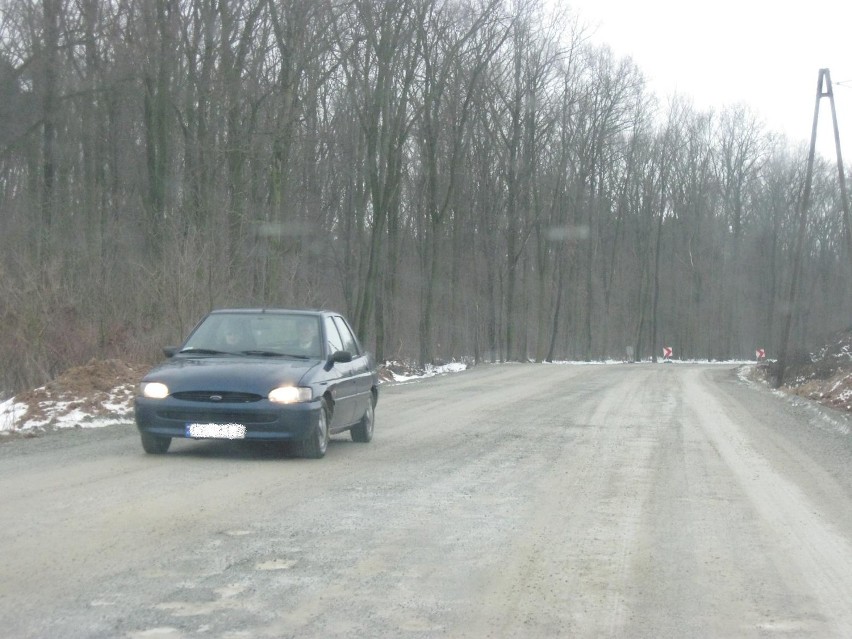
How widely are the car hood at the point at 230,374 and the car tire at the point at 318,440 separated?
0.50 metres

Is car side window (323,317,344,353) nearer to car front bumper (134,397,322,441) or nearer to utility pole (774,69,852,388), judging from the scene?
car front bumper (134,397,322,441)


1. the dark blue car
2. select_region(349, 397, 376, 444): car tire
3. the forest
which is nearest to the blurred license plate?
the dark blue car

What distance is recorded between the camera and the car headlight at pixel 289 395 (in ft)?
35.7

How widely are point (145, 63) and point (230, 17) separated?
2935mm

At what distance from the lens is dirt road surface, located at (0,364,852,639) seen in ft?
17.9

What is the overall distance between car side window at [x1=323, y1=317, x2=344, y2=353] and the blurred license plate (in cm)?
179

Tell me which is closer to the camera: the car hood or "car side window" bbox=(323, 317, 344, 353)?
the car hood

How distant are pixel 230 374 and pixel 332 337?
198cm

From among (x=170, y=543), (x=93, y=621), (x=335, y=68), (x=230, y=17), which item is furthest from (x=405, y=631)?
(x=335, y=68)

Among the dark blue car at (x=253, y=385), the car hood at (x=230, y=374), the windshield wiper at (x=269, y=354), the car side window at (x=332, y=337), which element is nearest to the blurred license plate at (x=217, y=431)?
the dark blue car at (x=253, y=385)

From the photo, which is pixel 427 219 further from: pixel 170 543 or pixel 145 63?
pixel 170 543

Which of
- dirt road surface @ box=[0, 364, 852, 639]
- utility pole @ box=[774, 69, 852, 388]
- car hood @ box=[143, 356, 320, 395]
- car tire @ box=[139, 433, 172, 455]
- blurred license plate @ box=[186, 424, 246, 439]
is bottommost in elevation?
dirt road surface @ box=[0, 364, 852, 639]

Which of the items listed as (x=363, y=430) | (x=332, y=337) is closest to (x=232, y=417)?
(x=332, y=337)

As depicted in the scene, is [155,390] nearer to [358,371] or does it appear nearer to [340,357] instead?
[340,357]
